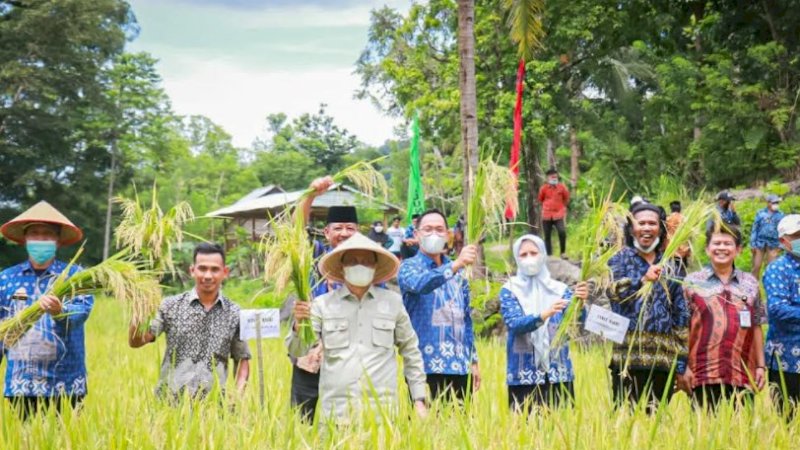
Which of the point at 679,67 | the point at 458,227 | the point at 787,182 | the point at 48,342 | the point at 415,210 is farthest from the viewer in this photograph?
the point at 679,67

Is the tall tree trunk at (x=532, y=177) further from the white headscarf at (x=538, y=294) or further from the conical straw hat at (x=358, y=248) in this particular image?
the conical straw hat at (x=358, y=248)

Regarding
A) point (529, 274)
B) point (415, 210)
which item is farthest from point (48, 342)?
point (415, 210)

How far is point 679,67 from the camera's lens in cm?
1644

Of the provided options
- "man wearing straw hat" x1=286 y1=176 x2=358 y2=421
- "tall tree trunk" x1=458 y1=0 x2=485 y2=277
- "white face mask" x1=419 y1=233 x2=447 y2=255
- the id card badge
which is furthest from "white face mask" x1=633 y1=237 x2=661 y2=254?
"tall tree trunk" x1=458 y1=0 x2=485 y2=277

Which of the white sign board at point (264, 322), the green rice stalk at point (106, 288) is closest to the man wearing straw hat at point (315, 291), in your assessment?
the white sign board at point (264, 322)

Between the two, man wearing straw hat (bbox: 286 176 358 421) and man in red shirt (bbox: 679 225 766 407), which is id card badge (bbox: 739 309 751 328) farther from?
man wearing straw hat (bbox: 286 176 358 421)

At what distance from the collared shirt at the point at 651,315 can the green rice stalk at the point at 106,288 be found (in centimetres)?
220

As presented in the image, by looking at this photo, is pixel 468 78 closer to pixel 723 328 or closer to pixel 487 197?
pixel 487 197

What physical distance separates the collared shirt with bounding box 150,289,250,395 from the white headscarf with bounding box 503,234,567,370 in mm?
1396

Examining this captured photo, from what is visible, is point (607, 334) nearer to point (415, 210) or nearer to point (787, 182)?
point (415, 210)

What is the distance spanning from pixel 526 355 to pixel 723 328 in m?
0.98

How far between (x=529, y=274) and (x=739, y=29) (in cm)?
1279

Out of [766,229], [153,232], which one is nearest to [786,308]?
[153,232]

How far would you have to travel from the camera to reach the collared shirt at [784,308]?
4688 millimetres
